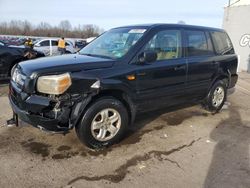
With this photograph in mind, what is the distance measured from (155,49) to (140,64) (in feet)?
1.58

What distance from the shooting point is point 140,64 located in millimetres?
4367

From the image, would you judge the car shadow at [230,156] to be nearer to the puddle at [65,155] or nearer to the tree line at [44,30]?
the puddle at [65,155]

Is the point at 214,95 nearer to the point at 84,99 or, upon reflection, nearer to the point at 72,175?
the point at 84,99

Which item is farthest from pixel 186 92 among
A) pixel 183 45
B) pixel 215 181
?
pixel 215 181

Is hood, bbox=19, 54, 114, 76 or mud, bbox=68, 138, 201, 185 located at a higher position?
hood, bbox=19, 54, 114, 76

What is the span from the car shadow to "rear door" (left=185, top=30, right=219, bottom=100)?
84 cm

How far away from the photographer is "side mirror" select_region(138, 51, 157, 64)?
169 inches

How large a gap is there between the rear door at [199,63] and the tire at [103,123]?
5.76 ft

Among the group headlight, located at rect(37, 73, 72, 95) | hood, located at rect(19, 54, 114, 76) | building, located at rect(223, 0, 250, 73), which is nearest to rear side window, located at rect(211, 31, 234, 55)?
hood, located at rect(19, 54, 114, 76)

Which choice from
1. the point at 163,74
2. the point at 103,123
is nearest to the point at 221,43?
the point at 163,74

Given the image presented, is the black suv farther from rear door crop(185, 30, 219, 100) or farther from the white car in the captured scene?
the white car

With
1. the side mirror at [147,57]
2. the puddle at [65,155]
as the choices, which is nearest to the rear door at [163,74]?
the side mirror at [147,57]

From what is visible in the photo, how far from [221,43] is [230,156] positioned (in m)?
3.06

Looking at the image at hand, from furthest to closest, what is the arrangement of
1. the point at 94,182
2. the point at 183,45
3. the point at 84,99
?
1. the point at 183,45
2. the point at 84,99
3. the point at 94,182
